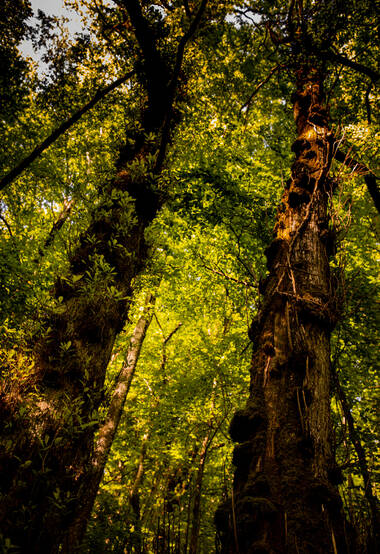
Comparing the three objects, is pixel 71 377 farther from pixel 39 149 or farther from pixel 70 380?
pixel 39 149

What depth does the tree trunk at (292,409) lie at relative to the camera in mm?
1409

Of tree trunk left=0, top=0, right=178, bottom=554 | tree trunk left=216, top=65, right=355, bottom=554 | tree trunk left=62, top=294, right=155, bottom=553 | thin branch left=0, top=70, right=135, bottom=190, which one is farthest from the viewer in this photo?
tree trunk left=62, top=294, right=155, bottom=553

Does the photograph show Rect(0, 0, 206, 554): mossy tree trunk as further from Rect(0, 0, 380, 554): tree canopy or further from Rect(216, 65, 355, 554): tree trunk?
Rect(216, 65, 355, 554): tree trunk

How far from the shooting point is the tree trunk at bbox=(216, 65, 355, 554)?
141 centimetres

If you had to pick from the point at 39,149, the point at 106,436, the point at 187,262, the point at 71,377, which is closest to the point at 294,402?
the point at 71,377

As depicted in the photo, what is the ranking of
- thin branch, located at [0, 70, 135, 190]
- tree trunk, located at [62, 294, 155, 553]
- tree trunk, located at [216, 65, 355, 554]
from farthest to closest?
tree trunk, located at [62, 294, 155, 553] → thin branch, located at [0, 70, 135, 190] → tree trunk, located at [216, 65, 355, 554]

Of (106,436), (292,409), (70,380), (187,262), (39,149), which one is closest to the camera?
(292,409)

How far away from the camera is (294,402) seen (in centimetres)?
190

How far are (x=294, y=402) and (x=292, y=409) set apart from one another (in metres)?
0.05

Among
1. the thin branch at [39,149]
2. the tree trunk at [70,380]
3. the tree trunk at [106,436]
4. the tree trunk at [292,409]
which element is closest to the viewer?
the tree trunk at [292,409]

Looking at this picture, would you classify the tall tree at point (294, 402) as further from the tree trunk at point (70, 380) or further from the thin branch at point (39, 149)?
the thin branch at point (39, 149)

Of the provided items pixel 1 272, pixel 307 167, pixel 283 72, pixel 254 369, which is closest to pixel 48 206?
pixel 1 272

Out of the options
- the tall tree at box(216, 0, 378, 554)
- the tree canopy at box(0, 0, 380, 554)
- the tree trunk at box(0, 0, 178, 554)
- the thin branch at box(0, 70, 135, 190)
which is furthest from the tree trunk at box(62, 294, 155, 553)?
the thin branch at box(0, 70, 135, 190)

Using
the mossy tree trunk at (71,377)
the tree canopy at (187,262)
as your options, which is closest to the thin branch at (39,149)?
the tree canopy at (187,262)
